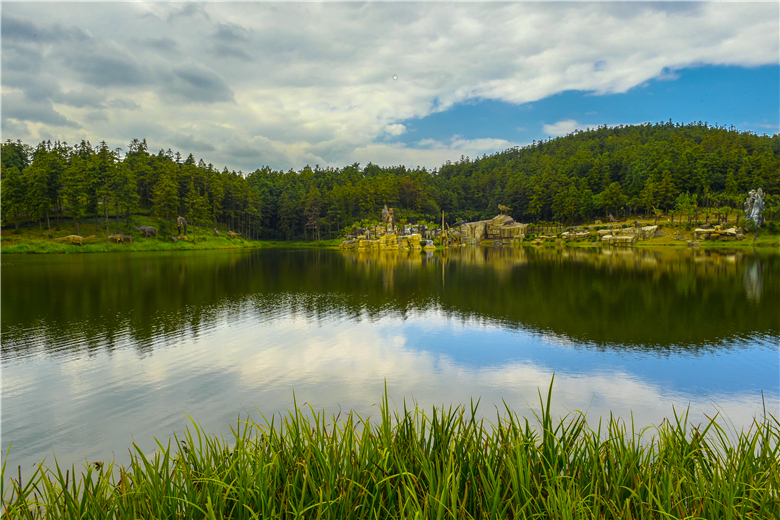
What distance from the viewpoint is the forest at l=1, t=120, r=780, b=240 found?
5841 centimetres

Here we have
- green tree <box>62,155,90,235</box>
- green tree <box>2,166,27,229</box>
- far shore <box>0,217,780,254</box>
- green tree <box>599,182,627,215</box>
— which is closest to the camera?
far shore <box>0,217,780,254</box>

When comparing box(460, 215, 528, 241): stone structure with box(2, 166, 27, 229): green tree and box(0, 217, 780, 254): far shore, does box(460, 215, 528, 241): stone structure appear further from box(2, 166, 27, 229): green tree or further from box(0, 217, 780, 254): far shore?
box(2, 166, 27, 229): green tree

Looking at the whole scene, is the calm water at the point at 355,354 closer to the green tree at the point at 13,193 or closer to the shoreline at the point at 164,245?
the shoreline at the point at 164,245

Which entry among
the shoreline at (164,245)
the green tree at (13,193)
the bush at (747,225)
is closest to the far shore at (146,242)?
the shoreline at (164,245)

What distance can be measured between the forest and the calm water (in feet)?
154

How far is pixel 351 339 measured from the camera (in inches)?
468

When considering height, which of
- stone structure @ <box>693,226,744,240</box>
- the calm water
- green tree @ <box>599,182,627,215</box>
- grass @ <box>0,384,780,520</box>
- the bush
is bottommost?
the calm water

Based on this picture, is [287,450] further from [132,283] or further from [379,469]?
[132,283]

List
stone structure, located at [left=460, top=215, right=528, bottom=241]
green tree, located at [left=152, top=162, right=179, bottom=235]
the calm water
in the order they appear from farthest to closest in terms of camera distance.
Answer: stone structure, located at [left=460, top=215, right=528, bottom=241] < green tree, located at [left=152, top=162, right=179, bottom=235] < the calm water

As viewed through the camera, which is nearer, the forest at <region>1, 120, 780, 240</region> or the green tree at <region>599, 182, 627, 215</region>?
the forest at <region>1, 120, 780, 240</region>

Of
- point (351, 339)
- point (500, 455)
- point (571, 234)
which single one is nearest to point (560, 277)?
point (351, 339)

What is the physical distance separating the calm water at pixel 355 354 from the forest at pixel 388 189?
4696 cm

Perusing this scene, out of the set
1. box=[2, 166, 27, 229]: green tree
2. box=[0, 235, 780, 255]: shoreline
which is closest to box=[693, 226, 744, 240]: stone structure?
box=[0, 235, 780, 255]: shoreline

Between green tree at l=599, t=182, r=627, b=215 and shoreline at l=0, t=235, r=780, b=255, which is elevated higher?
green tree at l=599, t=182, r=627, b=215
